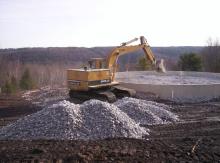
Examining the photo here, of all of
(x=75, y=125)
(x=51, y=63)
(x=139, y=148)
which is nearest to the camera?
(x=139, y=148)

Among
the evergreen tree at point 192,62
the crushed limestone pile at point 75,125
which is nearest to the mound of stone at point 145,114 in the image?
the crushed limestone pile at point 75,125

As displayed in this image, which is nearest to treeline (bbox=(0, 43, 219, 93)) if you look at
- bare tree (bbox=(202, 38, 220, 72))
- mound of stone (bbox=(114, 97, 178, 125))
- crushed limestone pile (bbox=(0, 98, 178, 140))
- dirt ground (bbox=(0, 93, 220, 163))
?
bare tree (bbox=(202, 38, 220, 72))

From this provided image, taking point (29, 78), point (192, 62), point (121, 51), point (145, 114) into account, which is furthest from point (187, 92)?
point (192, 62)

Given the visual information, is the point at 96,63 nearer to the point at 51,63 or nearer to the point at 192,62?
the point at 192,62

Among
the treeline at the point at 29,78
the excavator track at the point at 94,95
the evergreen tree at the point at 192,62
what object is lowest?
the treeline at the point at 29,78

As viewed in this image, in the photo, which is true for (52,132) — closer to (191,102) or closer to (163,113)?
(163,113)

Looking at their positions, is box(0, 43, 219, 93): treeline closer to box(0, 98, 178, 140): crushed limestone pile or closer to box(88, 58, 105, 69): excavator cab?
box(88, 58, 105, 69): excavator cab

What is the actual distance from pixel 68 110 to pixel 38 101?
797 cm

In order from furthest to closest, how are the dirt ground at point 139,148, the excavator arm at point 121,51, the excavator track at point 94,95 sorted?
the excavator arm at point 121,51 < the excavator track at point 94,95 < the dirt ground at point 139,148

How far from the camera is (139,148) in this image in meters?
9.27

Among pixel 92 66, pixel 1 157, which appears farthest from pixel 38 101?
pixel 1 157

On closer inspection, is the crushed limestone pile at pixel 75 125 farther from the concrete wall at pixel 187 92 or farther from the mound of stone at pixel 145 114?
the concrete wall at pixel 187 92

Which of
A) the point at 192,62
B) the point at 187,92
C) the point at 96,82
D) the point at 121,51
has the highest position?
the point at 121,51

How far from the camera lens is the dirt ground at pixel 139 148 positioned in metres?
8.35
